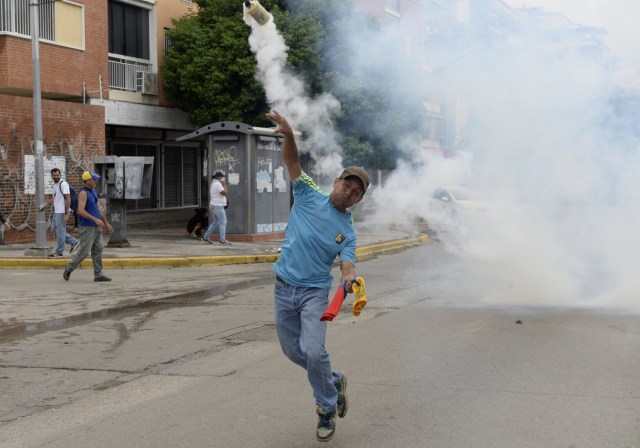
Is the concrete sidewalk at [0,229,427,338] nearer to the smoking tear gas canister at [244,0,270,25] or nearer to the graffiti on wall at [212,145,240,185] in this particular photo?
the graffiti on wall at [212,145,240,185]

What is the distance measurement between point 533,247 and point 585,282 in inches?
47.6

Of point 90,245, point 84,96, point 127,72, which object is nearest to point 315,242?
point 90,245

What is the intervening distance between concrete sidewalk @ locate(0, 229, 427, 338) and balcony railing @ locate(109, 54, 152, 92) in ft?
16.5

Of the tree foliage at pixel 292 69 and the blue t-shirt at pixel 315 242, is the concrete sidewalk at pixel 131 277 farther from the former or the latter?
the blue t-shirt at pixel 315 242

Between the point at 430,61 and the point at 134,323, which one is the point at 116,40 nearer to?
the point at 430,61

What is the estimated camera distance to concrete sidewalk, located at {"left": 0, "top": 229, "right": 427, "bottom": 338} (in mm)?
10258

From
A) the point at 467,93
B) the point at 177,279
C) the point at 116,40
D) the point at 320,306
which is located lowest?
the point at 177,279

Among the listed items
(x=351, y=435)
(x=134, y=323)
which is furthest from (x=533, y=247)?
(x=351, y=435)

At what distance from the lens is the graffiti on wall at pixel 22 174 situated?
17.8 m

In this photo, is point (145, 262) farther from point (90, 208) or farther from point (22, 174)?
point (22, 174)

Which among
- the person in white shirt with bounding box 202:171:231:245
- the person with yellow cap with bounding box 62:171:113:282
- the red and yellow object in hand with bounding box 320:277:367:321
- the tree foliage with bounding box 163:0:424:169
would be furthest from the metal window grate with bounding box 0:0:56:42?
the red and yellow object in hand with bounding box 320:277:367:321

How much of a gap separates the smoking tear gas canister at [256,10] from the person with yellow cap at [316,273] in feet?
22.9

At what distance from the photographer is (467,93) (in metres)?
12.6

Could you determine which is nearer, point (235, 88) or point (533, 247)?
point (533, 247)
